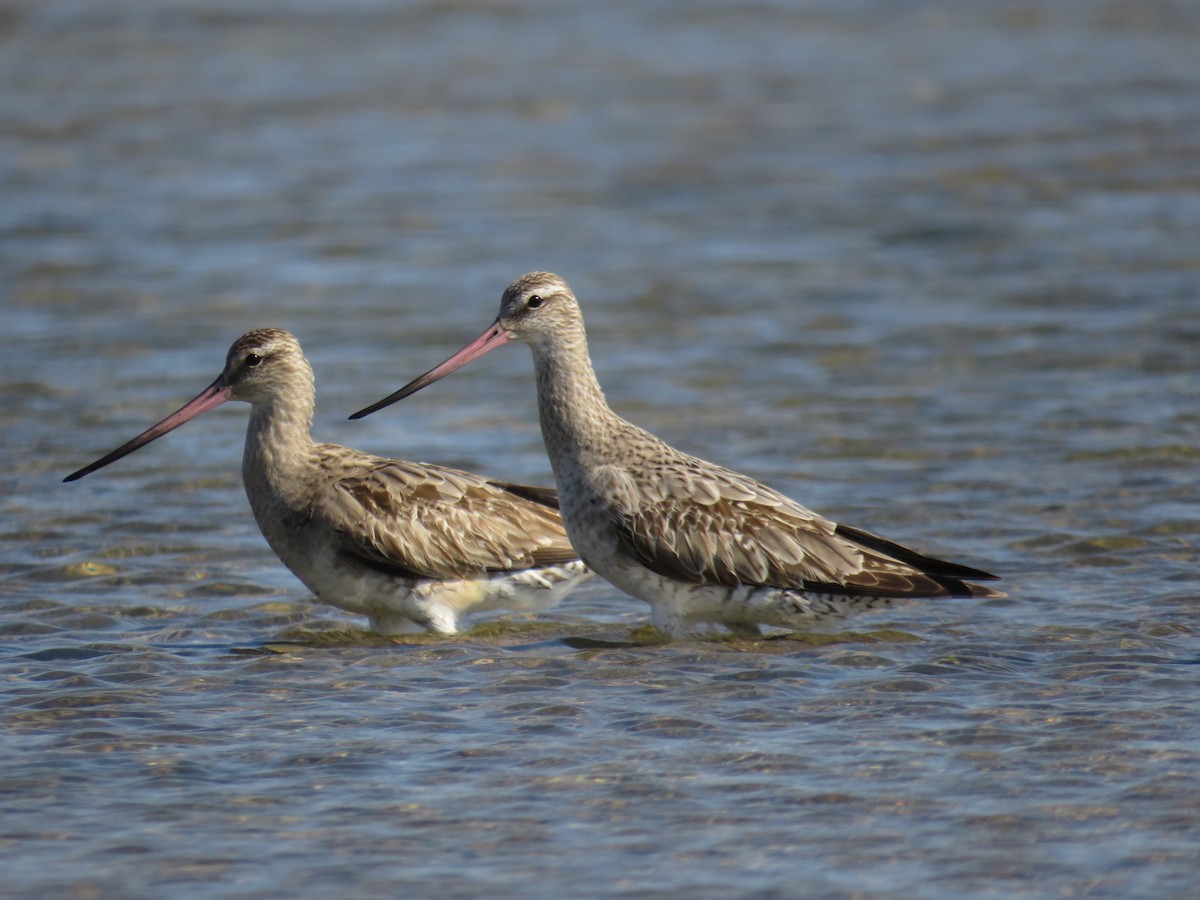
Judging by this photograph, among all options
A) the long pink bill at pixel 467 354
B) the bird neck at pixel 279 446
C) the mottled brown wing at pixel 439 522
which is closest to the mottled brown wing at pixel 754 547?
the mottled brown wing at pixel 439 522

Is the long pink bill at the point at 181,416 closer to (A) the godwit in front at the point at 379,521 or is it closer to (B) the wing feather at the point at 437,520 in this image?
(A) the godwit in front at the point at 379,521

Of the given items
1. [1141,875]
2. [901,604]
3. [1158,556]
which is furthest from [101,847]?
[1158,556]

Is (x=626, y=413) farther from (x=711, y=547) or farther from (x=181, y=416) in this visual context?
(x=711, y=547)

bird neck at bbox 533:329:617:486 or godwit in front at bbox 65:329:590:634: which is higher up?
bird neck at bbox 533:329:617:486

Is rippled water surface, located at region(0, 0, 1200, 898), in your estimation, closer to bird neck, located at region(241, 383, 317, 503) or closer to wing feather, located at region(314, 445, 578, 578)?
wing feather, located at region(314, 445, 578, 578)

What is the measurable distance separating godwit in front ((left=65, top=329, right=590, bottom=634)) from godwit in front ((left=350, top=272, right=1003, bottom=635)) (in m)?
0.40

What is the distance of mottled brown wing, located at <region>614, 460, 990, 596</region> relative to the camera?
8.54 metres

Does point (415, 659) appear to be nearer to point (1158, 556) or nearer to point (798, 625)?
point (798, 625)

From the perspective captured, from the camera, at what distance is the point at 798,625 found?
8.76m

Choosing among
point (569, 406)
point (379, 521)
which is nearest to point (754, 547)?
point (569, 406)

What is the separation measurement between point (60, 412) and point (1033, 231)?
7927mm

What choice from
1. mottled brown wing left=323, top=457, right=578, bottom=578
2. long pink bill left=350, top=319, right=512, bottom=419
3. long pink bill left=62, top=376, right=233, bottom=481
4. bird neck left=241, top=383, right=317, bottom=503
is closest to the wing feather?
mottled brown wing left=323, top=457, right=578, bottom=578

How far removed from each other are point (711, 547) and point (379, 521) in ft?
4.75

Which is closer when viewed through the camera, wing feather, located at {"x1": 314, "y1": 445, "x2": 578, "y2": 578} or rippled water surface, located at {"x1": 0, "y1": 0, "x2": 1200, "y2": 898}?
rippled water surface, located at {"x1": 0, "y1": 0, "x2": 1200, "y2": 898}
